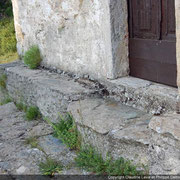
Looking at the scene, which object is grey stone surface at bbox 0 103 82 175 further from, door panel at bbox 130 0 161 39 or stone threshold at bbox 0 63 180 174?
door panel at bbox 130 0 161 39

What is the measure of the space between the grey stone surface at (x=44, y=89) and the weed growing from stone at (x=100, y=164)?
0.73m

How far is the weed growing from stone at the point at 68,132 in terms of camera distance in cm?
303

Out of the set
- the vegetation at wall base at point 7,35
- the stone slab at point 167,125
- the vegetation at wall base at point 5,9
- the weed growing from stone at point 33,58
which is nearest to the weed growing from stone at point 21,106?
the weed growing from stone at point 33,58

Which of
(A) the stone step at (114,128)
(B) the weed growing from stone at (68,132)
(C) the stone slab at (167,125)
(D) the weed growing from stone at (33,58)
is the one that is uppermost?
(D) the weed growing from stone at (33,58)

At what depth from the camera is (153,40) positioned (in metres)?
3.04

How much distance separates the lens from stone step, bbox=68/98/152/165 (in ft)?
7.84

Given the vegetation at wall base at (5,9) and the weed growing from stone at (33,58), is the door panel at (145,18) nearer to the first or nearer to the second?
the weed growing from stone at (33,58)

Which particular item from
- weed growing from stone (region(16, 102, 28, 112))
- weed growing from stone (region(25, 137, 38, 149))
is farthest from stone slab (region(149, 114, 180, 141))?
weed growing from stone (region(16, 102, 28, 112))

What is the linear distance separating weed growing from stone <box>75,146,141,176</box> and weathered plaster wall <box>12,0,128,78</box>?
977 mm

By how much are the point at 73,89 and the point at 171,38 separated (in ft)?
4.13

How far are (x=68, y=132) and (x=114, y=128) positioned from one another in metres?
0.67

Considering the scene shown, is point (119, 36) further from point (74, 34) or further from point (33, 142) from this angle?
point (33, 142)

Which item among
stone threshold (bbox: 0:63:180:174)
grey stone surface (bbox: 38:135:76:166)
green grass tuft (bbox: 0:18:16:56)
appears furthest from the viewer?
green grass tuft (bbox: 0:18:16:56)

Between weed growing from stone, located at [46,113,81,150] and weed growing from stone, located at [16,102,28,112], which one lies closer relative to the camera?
weed growing from stone, located at [46,113,81,150]
